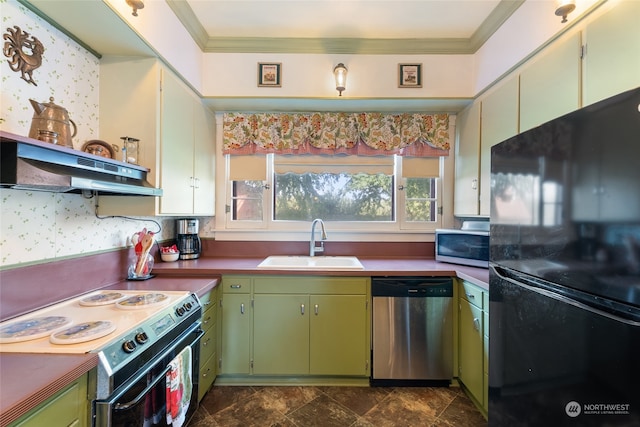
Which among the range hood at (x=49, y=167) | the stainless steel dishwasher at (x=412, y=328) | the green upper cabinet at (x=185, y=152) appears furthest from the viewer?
the stainless steel dishwasher at (x=412, y=328)

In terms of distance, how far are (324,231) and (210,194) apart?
1092 millimetres

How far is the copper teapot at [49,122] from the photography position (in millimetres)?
1136

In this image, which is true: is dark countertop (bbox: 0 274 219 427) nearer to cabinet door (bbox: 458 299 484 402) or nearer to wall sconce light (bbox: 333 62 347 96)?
cabinet door (bbox: 458 299 484 402)

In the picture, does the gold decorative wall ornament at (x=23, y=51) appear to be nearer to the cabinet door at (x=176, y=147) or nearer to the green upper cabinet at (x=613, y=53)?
the cabinet door at (x=176, y=147)

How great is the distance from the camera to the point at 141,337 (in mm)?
1083

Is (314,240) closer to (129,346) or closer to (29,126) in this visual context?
(129,346)

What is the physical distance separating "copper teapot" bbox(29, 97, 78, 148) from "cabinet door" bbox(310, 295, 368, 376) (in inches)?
65.3

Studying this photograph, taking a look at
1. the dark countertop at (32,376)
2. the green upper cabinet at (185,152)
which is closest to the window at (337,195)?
the green upper cabinet at (185,152)

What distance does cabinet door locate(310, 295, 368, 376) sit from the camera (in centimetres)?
198

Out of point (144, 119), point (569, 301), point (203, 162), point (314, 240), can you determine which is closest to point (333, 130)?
point (314, 240)

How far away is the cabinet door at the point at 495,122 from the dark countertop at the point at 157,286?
622 millimetres

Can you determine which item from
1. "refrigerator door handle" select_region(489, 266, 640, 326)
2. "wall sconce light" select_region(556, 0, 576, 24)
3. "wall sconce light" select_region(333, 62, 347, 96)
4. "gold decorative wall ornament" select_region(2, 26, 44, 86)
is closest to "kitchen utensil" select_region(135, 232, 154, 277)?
"gold decorative wall ornament" select_region(2, 26, 44, 86)

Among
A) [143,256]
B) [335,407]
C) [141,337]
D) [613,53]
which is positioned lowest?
[335,407]

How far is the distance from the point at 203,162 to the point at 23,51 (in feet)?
3.80
